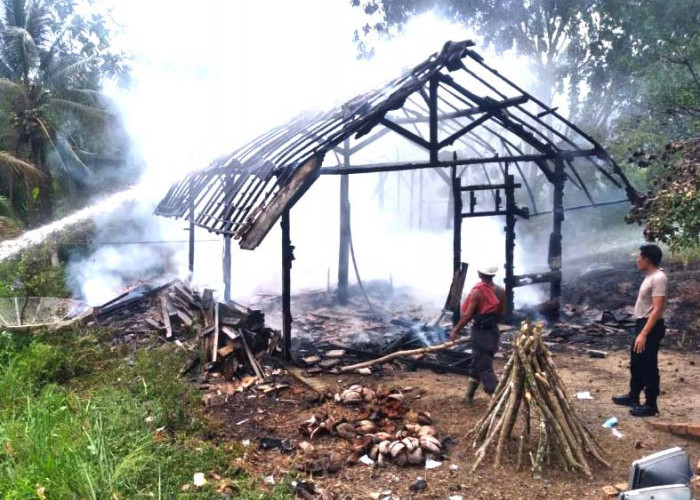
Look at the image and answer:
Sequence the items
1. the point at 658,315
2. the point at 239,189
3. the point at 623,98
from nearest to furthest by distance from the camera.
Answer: the point at 658,315, the point at 239,189, the point at 623,98

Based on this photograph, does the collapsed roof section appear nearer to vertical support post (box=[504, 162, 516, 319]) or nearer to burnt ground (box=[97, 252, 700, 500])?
vertical support post (box=[504, 162, 516, 319])

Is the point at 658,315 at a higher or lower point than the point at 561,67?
lower

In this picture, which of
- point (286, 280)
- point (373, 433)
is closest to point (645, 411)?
point (373, 433)

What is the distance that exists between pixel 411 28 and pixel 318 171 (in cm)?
1621

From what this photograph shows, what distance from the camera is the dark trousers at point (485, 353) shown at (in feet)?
23.3

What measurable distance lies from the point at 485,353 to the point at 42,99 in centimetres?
1789

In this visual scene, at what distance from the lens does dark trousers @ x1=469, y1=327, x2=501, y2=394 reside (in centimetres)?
710

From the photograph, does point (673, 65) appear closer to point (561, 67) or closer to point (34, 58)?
point (561, 67)

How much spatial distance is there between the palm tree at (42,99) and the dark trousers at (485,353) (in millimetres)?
15000

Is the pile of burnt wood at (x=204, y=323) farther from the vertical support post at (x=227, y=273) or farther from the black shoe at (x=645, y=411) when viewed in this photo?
the black shoe at (x=645, y=411)

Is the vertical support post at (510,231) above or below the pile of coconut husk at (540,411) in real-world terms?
above

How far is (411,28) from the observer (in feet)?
75.3

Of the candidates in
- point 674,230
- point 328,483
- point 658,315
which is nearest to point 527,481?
point 328,483

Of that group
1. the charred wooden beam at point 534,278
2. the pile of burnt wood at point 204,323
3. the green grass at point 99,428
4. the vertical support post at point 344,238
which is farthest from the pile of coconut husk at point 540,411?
the vertical support post at point 344,238
